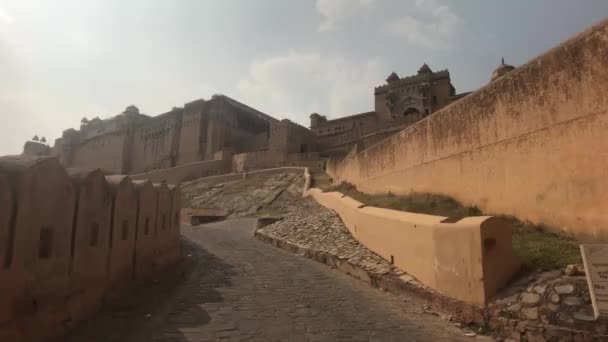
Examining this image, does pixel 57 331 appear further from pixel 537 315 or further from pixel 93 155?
pixel 93 155

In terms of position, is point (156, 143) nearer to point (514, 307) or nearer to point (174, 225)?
point (174, 225)

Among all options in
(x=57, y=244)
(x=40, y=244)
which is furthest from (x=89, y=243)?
(x=40, y=244)

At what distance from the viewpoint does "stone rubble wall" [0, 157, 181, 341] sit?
401 centimetres

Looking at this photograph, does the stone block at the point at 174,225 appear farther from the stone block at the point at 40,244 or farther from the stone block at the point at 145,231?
the stone block at the point at 40,244

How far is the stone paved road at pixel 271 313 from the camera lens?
15.7 ft

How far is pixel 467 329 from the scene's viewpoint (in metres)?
4.82

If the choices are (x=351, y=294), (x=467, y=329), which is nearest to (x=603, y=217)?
(x=467, y=329)

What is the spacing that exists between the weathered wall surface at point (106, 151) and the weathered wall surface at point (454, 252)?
5112cm

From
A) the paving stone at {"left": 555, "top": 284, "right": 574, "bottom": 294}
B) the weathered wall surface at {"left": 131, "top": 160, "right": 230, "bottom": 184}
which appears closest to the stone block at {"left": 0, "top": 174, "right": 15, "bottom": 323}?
the paving stone at {"left": 555, "top": 284, "right": 574, "bottom": 294}

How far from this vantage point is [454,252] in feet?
17.6

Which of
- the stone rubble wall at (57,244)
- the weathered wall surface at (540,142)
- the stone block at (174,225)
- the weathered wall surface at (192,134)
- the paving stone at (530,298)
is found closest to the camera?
the stone rubble wall at (57,244)

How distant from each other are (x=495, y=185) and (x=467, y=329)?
3221 millimetres

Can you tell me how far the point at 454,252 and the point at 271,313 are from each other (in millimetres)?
2863

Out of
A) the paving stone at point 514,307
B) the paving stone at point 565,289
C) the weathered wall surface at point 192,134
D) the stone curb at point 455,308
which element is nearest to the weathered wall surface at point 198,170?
the weathered wall surface at point 192,134
